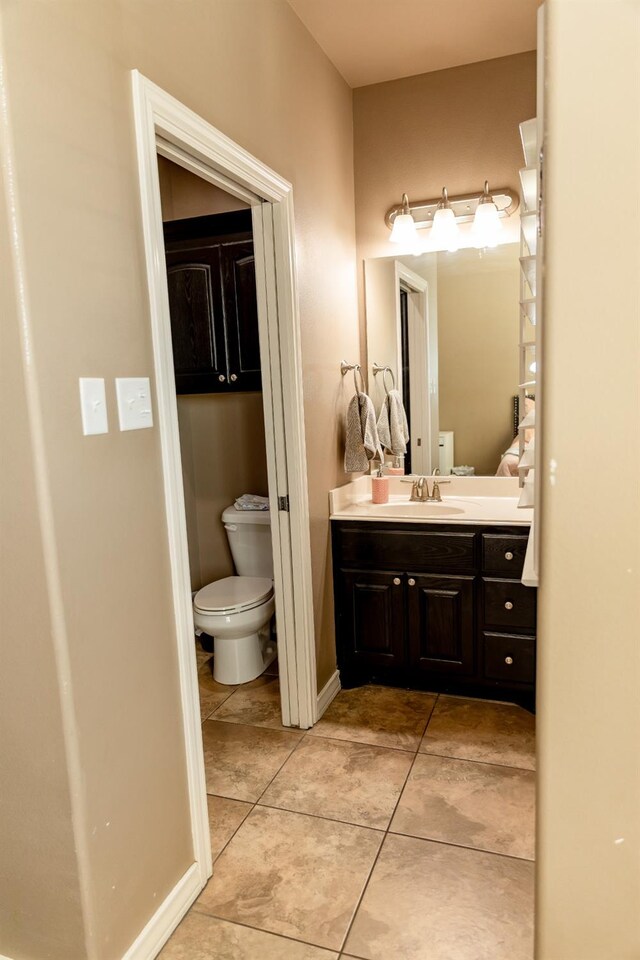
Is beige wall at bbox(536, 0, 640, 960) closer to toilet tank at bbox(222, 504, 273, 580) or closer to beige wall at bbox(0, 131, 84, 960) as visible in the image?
beige wall at bbox(0, 131, 84, 960)

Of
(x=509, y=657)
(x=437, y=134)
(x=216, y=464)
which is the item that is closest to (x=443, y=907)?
(x=509, y=657)

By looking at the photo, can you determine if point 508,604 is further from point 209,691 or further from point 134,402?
point 134,402

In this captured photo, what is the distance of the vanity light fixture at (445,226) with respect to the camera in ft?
9.48

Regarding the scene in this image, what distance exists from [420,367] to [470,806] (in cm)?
191

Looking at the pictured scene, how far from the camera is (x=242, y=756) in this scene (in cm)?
248

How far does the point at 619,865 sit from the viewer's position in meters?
0.75

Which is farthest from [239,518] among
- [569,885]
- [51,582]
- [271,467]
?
[569,885]

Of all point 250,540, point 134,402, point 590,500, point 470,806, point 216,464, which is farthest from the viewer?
point 216,464

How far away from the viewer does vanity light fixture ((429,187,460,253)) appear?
289 centimetres

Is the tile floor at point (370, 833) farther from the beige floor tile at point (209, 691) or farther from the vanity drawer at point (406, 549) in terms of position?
the vanity drawer at point (406, 549)

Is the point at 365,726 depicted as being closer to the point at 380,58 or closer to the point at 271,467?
the point at 271,467

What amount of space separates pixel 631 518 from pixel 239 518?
2858 millimetres

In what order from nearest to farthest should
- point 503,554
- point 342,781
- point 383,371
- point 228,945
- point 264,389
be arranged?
point 228,945 → point 342,781 → point 264,389 → point 503,554 → point 383,371

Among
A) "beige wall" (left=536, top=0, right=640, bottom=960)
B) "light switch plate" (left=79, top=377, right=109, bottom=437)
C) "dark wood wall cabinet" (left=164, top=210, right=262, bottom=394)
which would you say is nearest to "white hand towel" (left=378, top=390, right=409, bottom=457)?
"dark wood wall cabinet" (left=164, top=210, right=262, bottom=394)
